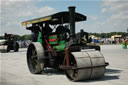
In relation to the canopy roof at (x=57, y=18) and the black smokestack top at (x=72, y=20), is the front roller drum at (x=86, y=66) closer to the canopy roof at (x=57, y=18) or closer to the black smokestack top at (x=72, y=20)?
the black smokestack top at (x=72, y=20)

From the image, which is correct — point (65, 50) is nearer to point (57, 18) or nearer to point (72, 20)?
point (72, 20)

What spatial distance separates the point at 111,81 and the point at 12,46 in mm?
21642

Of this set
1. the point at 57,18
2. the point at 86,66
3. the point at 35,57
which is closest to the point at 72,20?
the point at 57,18

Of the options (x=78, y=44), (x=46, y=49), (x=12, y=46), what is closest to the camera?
(x=78, y=44)

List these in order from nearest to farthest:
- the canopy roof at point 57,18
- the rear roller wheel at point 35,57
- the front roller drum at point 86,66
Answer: the front roller drum at point 86,66
the canopy roof at point 57,18
the rear roller wheel at point 35,57

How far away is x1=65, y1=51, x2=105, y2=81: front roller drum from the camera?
6820mm

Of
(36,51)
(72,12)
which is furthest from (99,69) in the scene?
(36,51)

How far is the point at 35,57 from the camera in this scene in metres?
9.34

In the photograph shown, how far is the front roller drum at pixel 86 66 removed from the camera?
6.82 metres

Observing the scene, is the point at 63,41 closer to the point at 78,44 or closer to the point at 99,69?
the point at 78,44

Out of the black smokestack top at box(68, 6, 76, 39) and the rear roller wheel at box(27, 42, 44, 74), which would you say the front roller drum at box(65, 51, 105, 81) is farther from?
the rear roller wheel at box(27, 42, 44, 74)

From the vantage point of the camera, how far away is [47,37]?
31.1 ft

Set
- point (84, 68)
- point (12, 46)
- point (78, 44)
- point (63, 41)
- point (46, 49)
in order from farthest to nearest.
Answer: point (12, 46)
point (46, 49)
point (63, 41)
point (78, 44)
point (84, 68)

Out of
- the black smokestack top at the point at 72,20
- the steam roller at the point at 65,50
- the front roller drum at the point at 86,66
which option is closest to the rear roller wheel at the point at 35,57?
the steam roller at the point at 65,50
